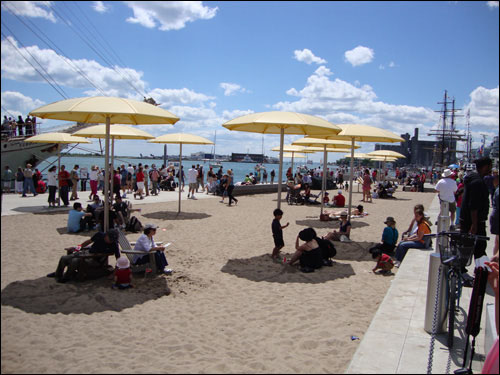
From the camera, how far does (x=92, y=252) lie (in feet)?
19.3

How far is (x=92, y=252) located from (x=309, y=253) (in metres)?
3.79

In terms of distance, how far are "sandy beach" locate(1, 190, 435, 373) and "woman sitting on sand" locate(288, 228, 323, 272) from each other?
218 millimetres

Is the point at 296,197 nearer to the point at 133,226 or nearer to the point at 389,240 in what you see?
the point at 133,226

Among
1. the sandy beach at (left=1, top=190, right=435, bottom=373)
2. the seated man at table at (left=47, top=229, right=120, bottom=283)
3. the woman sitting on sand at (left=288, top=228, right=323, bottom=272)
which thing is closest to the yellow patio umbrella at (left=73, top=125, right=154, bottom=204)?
the sandy beach at (left=1, top=190, right=435, bottom=373)

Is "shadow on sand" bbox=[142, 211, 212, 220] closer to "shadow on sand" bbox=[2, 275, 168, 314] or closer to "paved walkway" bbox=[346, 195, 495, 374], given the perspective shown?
"shadow on sand" bbox=[2, 275, 168, 314]

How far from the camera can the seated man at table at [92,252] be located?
537 cm

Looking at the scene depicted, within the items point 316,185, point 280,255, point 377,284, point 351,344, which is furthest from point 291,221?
point 316,185

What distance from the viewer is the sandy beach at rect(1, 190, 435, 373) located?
2.79 metres

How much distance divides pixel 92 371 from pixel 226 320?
225cm

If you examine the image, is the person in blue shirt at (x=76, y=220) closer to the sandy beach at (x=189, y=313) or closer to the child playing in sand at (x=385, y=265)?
the sandy beach at (x=189, y=313)

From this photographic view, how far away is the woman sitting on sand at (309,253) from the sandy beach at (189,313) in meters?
0.22

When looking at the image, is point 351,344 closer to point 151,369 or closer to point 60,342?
point 151,369

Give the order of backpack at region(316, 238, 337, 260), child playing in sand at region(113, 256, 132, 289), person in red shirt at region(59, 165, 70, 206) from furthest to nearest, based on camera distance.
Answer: person in red shirt at region(59, 165, 70, 206)
backpack at region(316, 238, 337, 260)
child playing in sand at region(113, 256, 132, 289)

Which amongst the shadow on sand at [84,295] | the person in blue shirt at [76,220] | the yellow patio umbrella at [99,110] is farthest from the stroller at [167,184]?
the shadow on sand at [84,295]
